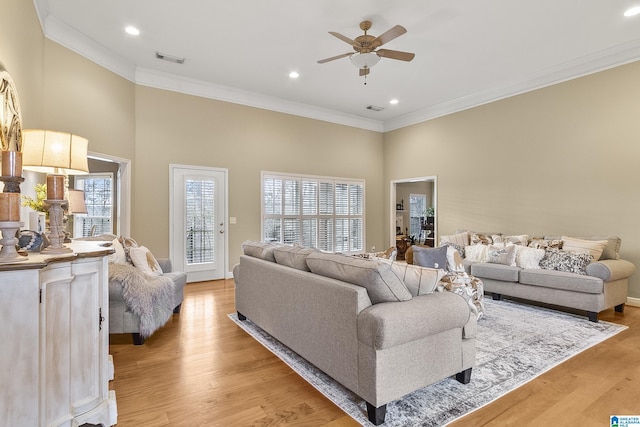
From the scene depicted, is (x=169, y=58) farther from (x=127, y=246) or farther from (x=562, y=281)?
(x=562, y=281)

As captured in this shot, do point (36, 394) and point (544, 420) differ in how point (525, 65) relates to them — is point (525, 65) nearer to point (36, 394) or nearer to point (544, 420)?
point (544, 420)

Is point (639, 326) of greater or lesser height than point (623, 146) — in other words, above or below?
below

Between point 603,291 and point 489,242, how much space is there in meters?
1.74

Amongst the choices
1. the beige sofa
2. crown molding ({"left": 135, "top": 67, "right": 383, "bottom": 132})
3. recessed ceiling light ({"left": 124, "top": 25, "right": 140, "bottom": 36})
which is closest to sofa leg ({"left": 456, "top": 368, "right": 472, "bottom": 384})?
the beige sofa

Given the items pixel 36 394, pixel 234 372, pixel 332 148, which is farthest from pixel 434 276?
pixel 332 148

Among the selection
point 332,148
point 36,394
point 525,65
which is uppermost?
point 525,65

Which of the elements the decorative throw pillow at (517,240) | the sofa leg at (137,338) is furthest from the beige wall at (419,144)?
the sofa leg at (137,338)

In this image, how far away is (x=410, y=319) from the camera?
1910mm

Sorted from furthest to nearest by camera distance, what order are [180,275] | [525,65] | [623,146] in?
[525,65] → [623,146] → [180,275]

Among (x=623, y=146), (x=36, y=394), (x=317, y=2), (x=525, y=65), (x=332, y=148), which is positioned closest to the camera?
(x=36, y=394)

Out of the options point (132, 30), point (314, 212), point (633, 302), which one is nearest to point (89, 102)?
point (132, 30)

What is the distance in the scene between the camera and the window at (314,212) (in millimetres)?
6656

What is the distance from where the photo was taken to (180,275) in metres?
3.86

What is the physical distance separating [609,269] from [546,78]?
3.21 metres
